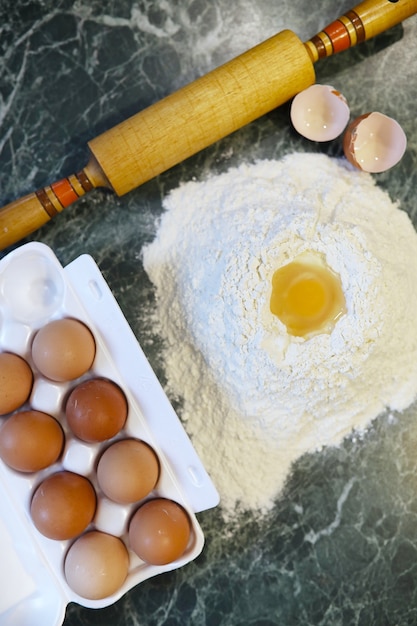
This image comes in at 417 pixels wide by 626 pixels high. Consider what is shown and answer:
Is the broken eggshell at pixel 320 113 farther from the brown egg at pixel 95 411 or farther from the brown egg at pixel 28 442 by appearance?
the brown egg at pixel 28 442

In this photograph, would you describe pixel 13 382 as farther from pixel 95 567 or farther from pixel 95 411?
pixel 95 567

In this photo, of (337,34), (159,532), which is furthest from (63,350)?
(337,34)

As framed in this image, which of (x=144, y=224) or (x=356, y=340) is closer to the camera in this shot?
(x=356, y=340)

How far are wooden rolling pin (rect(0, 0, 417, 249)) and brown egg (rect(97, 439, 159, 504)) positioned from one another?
490 millimetres

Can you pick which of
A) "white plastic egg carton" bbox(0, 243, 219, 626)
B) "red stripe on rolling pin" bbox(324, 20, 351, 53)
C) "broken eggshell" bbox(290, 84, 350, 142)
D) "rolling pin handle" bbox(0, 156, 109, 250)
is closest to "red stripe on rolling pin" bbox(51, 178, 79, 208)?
"rolling pin handle" bbox(0, 156, 109, 250)

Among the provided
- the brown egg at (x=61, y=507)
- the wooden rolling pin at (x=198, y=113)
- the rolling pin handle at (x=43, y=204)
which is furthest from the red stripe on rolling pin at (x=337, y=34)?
the brown egg at (x=61, y=507)

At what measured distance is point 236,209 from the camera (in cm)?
134

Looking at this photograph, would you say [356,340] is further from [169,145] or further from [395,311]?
[169,145]

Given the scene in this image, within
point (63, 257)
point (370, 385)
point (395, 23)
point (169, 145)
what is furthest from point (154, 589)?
point (395, 23)

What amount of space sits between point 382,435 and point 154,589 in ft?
1.97

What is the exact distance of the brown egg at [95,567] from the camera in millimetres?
1180

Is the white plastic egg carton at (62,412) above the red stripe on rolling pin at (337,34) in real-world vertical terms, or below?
below

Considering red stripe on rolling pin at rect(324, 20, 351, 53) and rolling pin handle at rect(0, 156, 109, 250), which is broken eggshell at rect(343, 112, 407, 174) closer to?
red stripe on rolling pin at rect(324, 20, 351, 53)

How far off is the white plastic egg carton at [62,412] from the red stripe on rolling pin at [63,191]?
0.14 metres
